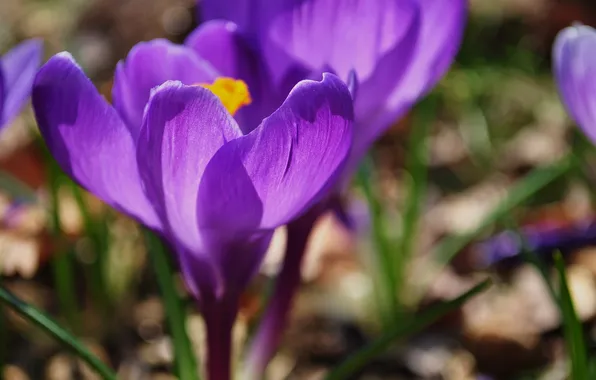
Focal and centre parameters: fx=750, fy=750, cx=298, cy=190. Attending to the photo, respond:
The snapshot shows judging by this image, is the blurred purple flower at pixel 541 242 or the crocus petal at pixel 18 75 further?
the blurred purple flower at pixel 541 242

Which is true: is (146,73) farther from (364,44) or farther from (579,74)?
(579,74)

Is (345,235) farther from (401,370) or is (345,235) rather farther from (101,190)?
(101,190)

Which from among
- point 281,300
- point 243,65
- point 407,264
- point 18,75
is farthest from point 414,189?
point 18,75

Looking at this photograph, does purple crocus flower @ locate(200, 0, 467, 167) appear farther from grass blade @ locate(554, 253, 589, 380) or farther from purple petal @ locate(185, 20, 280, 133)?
grass blade @ locate(554, 253, 589, 380)

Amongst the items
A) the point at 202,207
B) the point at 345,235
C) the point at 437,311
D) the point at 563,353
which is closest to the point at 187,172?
the point at 202,207

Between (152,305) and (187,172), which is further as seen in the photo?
(152,305)

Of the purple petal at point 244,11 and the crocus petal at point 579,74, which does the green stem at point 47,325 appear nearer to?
the purple petal at point 244,11

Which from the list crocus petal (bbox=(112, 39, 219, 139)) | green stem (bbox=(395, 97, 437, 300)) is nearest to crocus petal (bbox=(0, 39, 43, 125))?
crocus petal (bbox=(112, 39, 219, 139))

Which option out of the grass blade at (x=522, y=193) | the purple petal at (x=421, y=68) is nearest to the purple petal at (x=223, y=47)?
the purple petal at (x=421, y=68)
